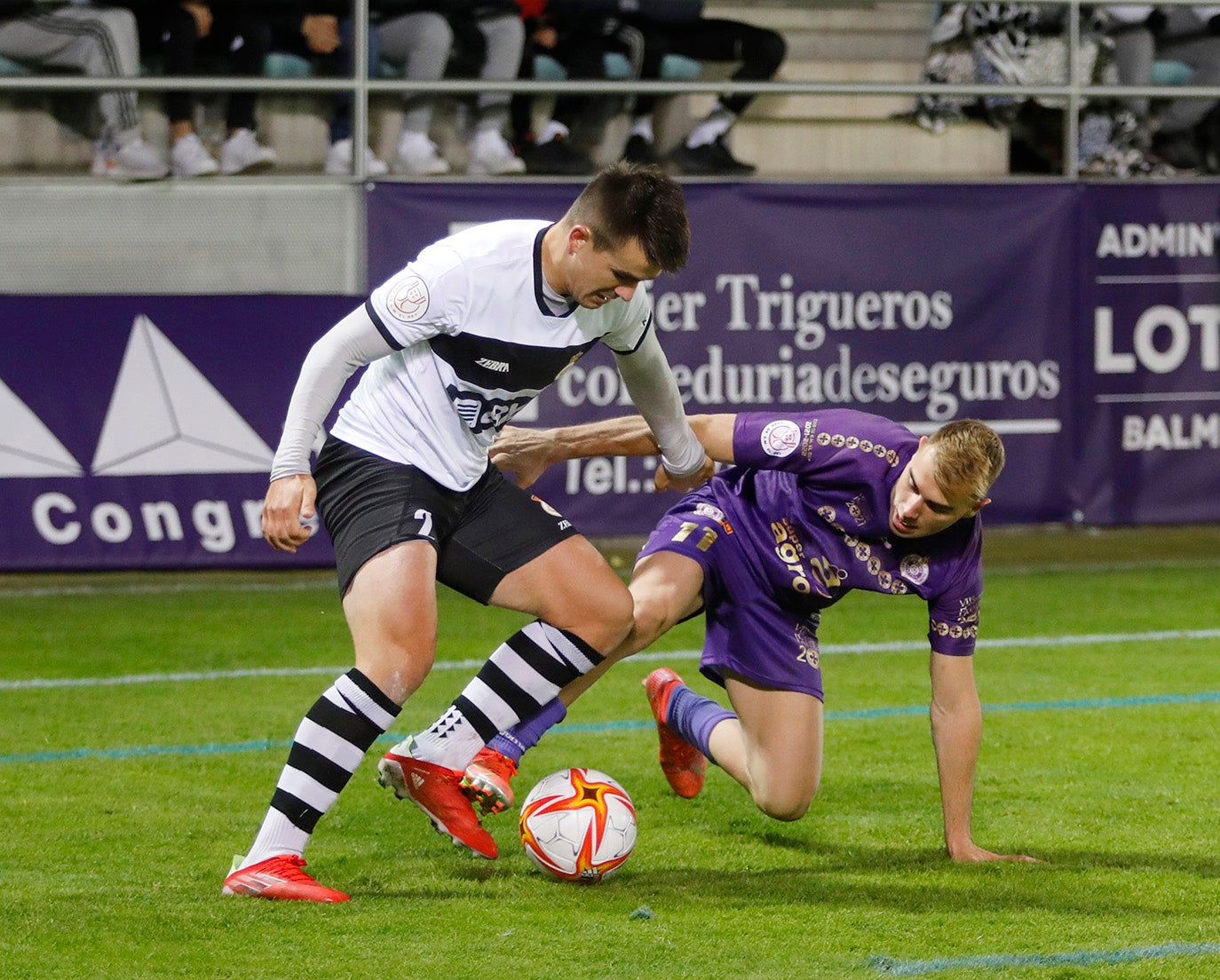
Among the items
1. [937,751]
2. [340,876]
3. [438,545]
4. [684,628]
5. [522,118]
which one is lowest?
[684,628]

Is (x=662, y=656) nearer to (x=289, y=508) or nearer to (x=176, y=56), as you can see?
(x=289, y=508)

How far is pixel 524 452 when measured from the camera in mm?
4629

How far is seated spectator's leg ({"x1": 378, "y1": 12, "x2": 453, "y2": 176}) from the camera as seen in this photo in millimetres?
10320

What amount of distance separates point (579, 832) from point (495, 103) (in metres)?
7.09

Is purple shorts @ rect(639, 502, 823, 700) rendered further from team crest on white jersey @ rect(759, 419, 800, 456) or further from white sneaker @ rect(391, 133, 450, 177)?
white sneaker @ rect(391, 133, 450, 177)

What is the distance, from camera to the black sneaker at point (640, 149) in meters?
10.6

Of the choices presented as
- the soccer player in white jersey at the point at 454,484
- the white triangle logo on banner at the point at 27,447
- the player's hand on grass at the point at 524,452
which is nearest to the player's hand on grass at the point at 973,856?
the soccer player in white jersey at the point at 454,484

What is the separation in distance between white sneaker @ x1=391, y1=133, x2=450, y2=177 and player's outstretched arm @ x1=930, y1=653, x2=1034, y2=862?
663cm

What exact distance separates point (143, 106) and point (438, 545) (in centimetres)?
665

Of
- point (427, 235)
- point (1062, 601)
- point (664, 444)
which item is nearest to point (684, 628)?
point (1062, 601)

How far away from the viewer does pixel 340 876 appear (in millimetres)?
4195

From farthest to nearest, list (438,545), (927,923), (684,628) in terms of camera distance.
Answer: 1. (684,628)
2. (438,545)
3. (927,923)

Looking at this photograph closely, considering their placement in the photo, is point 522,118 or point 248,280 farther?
point 522,118

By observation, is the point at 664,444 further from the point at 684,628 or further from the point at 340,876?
the point at 684,628
